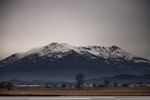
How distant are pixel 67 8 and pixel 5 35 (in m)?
1.13

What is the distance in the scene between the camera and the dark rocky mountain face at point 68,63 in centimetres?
696

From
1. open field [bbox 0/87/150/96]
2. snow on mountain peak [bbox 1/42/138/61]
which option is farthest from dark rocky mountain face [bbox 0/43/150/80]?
open field [bbox 0/87/150/96]

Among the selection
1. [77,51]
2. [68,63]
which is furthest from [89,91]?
[77,51]

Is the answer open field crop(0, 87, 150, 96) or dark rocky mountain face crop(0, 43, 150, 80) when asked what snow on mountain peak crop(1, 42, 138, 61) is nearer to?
dark rocky mountain face crop(0, 43, 150, 80)

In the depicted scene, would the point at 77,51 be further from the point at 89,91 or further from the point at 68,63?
the point at 89,91

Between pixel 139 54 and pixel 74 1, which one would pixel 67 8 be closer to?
pixel 74 1

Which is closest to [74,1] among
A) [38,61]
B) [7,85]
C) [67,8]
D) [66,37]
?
[67,8]

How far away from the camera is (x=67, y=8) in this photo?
23.3 feet

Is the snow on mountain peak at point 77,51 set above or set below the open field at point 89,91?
above

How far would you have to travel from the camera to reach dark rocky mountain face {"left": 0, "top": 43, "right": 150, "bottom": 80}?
696 centimetres

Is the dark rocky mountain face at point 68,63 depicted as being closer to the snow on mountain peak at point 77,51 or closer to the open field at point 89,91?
the snow on mountain peak at point 77,51

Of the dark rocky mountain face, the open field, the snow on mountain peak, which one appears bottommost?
the open field

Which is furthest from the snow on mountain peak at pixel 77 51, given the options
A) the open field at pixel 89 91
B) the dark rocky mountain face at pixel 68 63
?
the open field at pixel 89 91

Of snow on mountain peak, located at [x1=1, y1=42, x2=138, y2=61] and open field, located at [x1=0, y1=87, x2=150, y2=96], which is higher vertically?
snow on mountain peak, located at [x1=1, y1=42, x2=138, y2=61]
